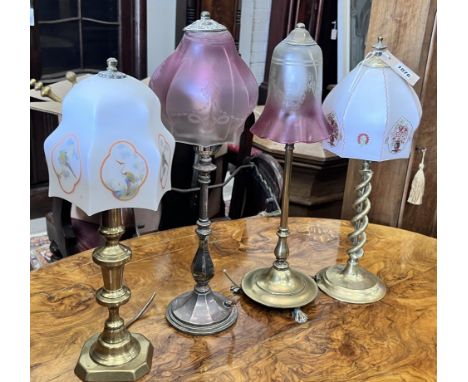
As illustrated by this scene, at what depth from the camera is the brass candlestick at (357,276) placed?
109 centimetres

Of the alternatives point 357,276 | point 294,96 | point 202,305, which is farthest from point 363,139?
point 202,305

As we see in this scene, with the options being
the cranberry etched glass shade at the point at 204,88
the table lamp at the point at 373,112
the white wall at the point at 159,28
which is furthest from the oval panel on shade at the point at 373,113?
the white wall at the point at 159,28

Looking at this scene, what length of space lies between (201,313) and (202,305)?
0.01 m

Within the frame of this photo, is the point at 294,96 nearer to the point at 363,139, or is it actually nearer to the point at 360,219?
the point at 363,139

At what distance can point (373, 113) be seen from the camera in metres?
0.96

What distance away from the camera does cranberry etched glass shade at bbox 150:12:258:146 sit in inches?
31.6

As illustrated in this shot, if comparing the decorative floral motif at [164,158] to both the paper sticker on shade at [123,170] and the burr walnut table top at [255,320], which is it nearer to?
the paper sticker on shade at [123,170]

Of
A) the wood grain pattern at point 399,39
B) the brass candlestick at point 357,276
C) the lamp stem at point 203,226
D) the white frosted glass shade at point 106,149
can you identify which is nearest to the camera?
the white frosted glass shade at point 106,149

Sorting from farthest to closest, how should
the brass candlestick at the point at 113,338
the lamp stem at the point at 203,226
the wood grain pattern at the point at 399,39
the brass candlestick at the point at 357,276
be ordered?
the wood grain pattern at the point at 399,39
the brass candlestick at the point at 357,276
the lamp stem at the point at 203,226
the brass candlestick at the point at 113,338

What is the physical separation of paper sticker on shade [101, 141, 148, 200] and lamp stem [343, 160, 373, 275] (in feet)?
1.78

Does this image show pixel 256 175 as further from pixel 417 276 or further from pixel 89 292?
pixel 89 292

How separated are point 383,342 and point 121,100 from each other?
64cm

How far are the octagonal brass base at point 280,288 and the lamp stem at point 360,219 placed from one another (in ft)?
0.33

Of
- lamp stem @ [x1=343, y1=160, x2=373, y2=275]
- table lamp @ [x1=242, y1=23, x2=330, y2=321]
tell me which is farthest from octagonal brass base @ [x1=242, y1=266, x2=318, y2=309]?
table lamp @ [x1=242, y1=23, x2=330, y2=321]
